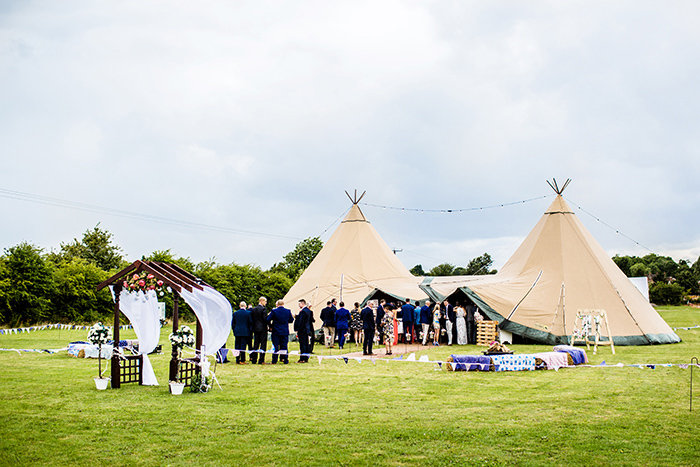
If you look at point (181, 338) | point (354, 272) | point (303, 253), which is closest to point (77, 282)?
point (354, 272)

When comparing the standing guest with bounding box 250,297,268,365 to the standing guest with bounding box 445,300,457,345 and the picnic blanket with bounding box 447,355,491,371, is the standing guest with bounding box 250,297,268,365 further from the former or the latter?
the standing guest with bounding box 445,300,457,345

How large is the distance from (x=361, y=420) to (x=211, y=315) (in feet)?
9.77

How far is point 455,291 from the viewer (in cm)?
1695

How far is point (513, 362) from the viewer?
1026 cm

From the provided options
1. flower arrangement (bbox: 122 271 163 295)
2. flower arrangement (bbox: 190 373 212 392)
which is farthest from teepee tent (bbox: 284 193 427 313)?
flower arrangement (bbox: 190 373 212 392)

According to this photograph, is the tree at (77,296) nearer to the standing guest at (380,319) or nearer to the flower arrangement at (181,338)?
the standing guest at (380,319)

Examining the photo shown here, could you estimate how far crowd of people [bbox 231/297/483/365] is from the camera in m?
11.7

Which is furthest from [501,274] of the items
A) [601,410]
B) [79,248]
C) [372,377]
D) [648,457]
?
[79,248]

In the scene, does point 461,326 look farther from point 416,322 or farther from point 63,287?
point 63,287

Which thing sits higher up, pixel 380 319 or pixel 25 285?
pixel 25 285

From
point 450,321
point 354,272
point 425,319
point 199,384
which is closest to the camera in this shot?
point 199,384

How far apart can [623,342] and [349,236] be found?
9.63 m

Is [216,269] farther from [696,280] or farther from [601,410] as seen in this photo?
[696,280]

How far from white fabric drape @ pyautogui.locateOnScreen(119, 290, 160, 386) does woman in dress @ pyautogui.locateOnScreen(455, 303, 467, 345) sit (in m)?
9.30
